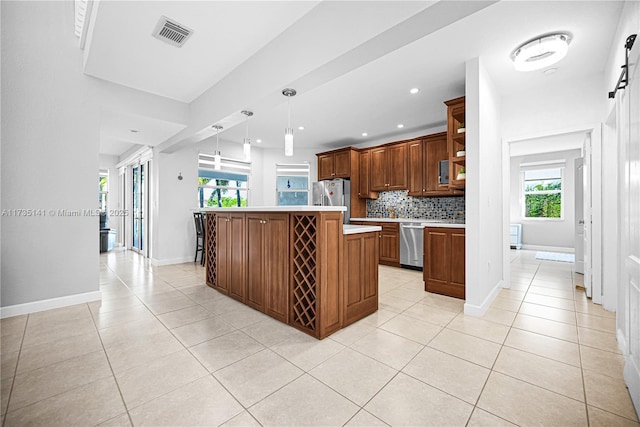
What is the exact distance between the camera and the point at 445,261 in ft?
11.4

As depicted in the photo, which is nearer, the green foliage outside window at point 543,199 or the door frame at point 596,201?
the door frame at point 596,201

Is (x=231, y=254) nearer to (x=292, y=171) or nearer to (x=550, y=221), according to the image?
(x=292, y=171)

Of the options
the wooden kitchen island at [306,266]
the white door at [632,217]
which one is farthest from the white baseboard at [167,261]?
the white door at [632,217]

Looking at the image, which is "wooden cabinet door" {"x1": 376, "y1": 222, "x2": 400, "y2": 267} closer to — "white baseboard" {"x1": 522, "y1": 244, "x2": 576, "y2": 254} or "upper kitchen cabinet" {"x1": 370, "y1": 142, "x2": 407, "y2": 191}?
"upper kitchen cabinet" {"x1": 370, "y1": 142, "x2": 407, "y2": 191}

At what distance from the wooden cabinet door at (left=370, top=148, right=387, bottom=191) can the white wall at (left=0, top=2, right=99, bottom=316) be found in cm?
468

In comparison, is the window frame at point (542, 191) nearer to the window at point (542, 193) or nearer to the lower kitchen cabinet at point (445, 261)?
the window at point (542, 193)

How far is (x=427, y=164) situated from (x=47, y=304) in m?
5.68

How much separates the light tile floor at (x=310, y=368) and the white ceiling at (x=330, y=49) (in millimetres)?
2247

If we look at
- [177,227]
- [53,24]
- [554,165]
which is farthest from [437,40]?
[554,165]

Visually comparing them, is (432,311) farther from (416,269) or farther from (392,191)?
(392,191)

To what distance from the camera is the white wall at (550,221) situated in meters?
7.23

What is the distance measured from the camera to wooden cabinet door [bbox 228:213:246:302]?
3.13m

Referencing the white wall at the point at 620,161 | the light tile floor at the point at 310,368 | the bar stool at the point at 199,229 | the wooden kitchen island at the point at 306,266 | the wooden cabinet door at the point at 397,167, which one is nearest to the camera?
the light tile floor at the point at 310,368

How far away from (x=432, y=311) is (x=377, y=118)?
10.7 feet
